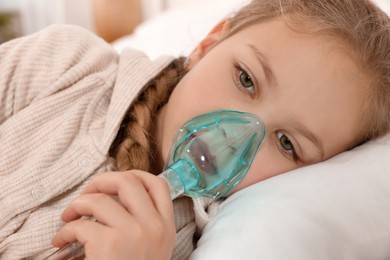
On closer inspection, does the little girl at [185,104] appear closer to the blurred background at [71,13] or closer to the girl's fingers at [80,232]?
the girl's fingers at [80,232]

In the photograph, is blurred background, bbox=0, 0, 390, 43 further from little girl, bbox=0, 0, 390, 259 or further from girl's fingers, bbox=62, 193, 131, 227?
girl's fingers, bbox=62, 193, 131, 227

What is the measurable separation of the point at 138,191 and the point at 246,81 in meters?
0.36

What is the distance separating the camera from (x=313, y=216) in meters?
0.75

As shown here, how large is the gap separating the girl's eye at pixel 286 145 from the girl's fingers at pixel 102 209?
0.38m

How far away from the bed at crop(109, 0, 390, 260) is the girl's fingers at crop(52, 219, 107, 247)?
186 mm

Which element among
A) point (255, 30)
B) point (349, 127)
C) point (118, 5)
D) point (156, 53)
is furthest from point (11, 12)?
point (349, 127)

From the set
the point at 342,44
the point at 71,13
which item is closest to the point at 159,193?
the point at 342,44

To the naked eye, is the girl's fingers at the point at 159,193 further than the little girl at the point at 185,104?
No

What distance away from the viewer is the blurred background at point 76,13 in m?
2.80

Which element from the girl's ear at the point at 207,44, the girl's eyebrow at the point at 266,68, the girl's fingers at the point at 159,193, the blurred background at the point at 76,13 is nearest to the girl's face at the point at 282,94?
the girl's eyebrow at the point at 266,68

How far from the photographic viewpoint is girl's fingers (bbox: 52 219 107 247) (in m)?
0.62

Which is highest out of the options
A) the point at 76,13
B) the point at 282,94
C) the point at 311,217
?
the point at 282,94

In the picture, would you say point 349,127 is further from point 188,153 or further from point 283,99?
point 188,153

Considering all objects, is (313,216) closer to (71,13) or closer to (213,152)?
(213,152)
